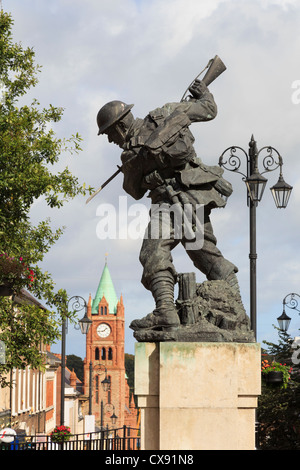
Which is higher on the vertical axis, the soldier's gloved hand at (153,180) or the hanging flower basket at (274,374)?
the soldier's gloved hand at (153,180)

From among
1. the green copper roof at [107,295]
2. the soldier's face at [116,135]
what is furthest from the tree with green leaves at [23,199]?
the green copper roof at [107,295]

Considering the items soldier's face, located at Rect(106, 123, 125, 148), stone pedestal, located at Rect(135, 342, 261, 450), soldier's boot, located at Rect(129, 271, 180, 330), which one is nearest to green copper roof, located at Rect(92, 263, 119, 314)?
soldier's face, located at Rect(106, 123, 125, 148)

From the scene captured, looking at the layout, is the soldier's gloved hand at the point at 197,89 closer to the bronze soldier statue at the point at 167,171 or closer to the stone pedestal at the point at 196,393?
the bronze soldier statue at the point at 167,171

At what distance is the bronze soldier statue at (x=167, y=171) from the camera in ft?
26.0

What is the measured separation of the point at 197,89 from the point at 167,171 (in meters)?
1.01

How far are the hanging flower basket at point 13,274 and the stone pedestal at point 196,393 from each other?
26.2 ft

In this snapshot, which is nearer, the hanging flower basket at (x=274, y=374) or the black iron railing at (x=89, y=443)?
→ the hanging flower basket at (x=274, y=374)

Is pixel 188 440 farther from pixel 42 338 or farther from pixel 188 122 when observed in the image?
Result: pixel 42 338

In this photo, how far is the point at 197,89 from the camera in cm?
858

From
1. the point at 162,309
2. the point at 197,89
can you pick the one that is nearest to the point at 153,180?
the point at 197,89

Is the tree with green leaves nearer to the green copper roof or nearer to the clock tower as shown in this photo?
the green copper roof

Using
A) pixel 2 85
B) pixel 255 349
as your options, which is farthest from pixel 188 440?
pixel 2 85

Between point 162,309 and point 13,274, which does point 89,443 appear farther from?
point 162,309

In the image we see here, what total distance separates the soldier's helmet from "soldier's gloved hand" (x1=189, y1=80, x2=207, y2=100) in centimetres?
74
